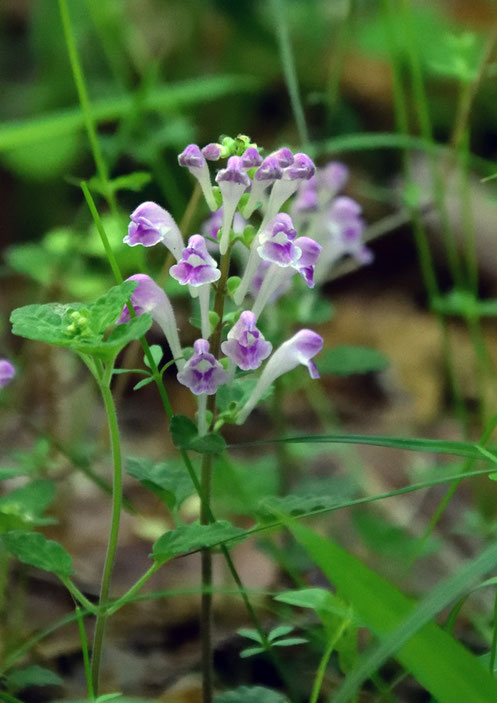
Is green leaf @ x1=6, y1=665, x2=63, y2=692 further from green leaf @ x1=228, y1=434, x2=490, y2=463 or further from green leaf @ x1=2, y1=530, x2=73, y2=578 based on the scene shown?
green leaf @ x1=228, y1=434, x2=490, y2=463

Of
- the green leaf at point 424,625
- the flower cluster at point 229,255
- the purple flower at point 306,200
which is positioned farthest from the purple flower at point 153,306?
the purple flower at point 306,200

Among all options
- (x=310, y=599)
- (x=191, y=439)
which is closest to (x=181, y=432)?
(x=191, y=439)

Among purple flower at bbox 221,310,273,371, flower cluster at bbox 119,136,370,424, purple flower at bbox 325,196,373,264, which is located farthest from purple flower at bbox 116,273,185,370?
purple flower at bbox 325,196,373,264

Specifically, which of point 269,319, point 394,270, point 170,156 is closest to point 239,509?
point 269,319

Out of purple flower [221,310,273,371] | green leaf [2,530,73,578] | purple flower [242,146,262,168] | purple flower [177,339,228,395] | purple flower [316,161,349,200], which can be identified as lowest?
green leaf [2,530,73,578]

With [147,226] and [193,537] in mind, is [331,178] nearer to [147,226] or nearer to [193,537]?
[147,226]

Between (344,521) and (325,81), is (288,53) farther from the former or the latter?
(325,81)
